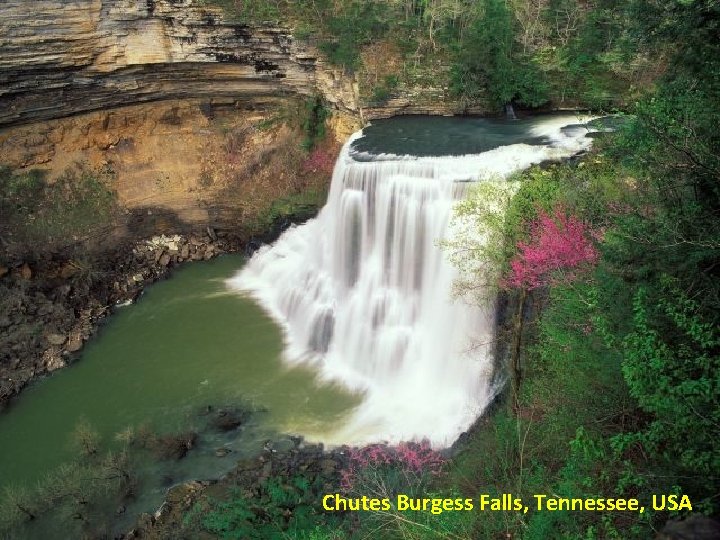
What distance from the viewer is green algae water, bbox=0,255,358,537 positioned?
13328mm

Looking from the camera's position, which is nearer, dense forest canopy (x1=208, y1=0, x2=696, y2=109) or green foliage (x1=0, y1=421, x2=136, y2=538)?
green foliage (x1=0, y1=421, x2=136, y2=538)

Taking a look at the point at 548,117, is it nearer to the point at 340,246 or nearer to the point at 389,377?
the point at 340,246

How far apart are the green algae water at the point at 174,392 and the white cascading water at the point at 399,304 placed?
2.80 ft

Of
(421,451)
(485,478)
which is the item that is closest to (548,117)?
(421,451)

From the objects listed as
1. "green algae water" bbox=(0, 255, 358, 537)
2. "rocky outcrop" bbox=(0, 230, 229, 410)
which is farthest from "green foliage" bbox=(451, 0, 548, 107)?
"green algae water" bbox=(0, 255, 358, 537)

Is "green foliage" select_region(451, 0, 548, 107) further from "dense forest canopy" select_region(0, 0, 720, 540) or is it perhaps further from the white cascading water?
"dense forest canopy" select_region(0, 0, 720, 540)

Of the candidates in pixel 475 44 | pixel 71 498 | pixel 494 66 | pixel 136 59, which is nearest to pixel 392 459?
pixel 71 498

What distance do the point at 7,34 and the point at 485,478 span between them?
18800 millimetres

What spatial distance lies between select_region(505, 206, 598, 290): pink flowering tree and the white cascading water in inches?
115

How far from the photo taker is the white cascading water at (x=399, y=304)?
1361 centimetres

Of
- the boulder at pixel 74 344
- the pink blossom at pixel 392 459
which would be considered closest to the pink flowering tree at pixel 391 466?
the pink blossom at pixel 392 459

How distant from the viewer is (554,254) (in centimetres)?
1002

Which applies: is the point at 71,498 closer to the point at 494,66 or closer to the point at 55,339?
the point at 55,339

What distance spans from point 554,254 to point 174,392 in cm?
1117
